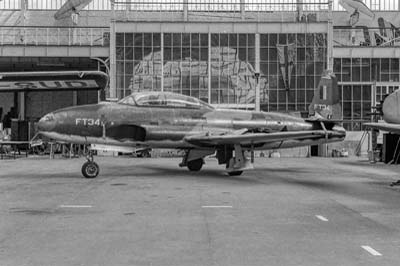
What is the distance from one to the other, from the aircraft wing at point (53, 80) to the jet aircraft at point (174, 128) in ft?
18.2

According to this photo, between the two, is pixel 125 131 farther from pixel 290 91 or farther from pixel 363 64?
pixel 363 64

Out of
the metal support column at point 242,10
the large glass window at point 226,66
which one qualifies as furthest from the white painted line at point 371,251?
the metal support column at point 242,10

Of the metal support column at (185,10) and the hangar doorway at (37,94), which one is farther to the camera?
the metal support column at (185,10)

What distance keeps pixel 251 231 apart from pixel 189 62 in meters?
29.2

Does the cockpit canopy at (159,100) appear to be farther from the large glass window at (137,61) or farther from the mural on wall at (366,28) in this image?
the mural on wall at (366,28)

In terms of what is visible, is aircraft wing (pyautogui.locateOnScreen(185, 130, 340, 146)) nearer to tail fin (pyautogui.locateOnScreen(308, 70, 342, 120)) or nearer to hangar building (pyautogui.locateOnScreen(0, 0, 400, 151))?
tail fin (pyautogui.locateOnScreen(308, 70, 342, 120))

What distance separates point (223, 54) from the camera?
36312 mm

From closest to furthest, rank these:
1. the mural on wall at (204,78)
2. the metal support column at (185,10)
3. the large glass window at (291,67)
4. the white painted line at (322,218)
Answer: the white painted line at (322,218), the mural on wall at (204,78), the large glass window at (291,67), the metal support column at (185,10)

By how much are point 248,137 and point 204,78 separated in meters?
20.9

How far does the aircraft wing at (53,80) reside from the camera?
22.3m

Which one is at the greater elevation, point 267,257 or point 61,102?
A: point 61,102

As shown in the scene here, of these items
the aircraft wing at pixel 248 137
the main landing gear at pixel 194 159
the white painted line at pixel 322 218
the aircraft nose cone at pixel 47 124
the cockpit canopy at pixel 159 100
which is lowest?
the white painted line at pixel 322 218

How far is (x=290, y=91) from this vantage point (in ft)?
119

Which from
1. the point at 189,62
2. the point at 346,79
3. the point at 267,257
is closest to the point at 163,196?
the point at 267,257
